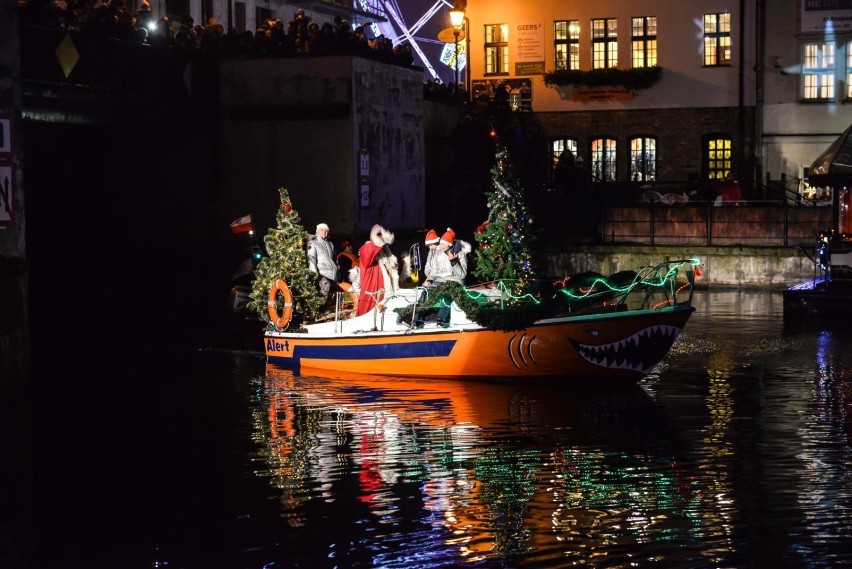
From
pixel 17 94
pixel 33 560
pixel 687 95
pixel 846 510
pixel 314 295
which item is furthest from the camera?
pixel 687 95

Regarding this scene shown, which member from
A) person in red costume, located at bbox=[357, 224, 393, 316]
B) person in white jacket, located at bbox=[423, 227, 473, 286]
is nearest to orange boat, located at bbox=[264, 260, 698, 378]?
person in red costume, located at bbox=[357, 224, 393, 316]

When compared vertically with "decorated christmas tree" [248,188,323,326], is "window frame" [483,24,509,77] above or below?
above

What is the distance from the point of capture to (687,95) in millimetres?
44344

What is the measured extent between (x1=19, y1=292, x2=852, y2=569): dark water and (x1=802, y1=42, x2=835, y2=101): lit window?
23.4m

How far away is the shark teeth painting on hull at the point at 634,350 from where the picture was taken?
715 inches

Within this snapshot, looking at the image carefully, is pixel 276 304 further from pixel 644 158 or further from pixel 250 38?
pixel 644 158

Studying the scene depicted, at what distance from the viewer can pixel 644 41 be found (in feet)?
148

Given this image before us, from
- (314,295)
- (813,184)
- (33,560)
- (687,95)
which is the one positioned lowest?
(33,560)

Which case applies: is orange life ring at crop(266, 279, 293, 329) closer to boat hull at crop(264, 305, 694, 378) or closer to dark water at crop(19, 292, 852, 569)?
dark water at crop(19, 292, 852, 569)

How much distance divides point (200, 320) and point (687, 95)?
22367 millimetres

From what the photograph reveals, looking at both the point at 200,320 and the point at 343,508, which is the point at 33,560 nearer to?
the point at 343,508

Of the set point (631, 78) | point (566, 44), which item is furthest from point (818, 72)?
point (566, 44)

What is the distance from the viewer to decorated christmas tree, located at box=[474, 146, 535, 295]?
18969 mm

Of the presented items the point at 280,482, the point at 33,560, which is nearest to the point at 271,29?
the point at 280,482
